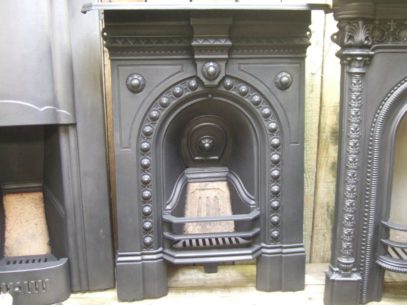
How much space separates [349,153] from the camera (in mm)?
1272

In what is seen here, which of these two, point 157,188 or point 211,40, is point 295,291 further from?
point 211,40

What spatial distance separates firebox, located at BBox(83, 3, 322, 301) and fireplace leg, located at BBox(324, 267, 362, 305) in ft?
0.46

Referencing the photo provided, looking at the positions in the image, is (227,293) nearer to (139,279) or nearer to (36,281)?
(139,279)

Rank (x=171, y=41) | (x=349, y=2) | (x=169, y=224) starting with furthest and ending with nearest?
(x=169, y=224)
(x=171, y=41)
(x=349, y=2)

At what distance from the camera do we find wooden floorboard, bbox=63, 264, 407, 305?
55.1 inches

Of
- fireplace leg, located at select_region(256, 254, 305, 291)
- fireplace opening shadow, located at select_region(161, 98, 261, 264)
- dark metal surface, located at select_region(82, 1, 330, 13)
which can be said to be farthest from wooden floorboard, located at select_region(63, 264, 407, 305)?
dark metal surface, located at select_region(82, 1, 330, 13)

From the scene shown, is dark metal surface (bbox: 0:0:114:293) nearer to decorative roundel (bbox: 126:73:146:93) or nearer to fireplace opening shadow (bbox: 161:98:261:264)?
decorative roundel (bbox: 126:73:146:93)

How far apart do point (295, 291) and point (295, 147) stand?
548mm

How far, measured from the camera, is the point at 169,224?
1418mm

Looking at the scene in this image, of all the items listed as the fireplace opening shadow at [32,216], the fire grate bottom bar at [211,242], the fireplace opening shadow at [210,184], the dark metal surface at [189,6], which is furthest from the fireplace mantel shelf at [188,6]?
the fire grate bottom bar at [211,242]

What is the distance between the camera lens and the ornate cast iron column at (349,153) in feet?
3.91

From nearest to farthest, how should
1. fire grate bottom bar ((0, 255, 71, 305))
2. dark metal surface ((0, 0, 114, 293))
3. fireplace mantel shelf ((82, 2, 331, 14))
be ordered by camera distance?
fireplace mantel shelf ((82, 2, 331, 14)) → dark metal surface ((0, 0, 114, 293)) → fire grate bottom bar ((0, 255, 71, 305))

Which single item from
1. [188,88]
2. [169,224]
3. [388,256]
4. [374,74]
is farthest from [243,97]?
[388,256]

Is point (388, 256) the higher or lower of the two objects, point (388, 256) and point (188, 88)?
the lower
